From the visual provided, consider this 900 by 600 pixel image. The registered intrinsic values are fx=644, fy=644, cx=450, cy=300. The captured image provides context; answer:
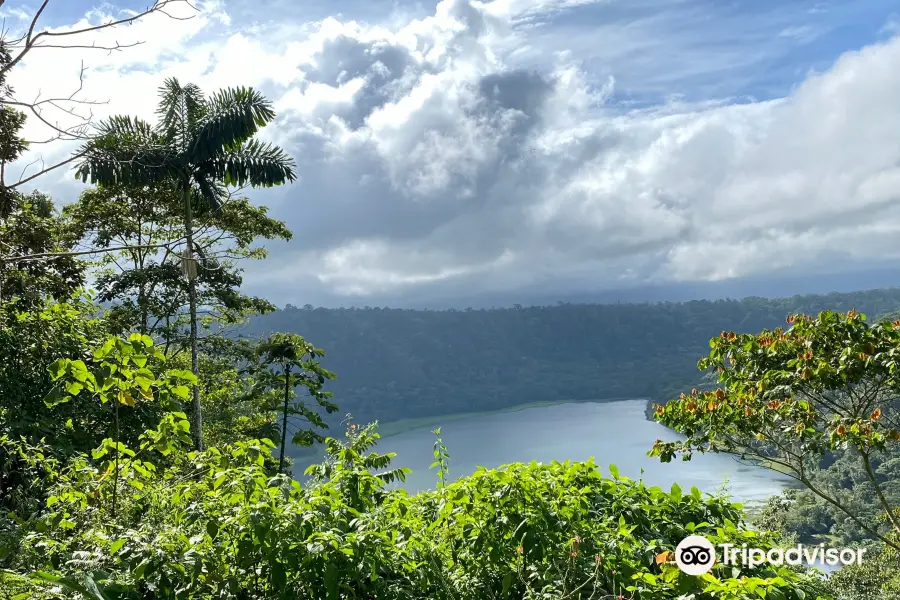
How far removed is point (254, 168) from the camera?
12.0 metres

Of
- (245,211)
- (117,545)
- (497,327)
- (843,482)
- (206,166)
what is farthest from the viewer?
(497,327)

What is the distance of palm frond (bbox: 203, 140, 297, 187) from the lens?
39.0ft

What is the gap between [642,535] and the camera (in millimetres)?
2156

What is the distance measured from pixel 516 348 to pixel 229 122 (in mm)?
141699

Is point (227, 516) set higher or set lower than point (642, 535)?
higher

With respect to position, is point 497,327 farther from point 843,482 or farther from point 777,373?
point 777,373

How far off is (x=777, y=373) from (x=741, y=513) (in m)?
3.54

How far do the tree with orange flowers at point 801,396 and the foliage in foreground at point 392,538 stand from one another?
336cm

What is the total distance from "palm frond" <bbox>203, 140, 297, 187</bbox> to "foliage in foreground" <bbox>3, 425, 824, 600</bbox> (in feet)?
33.2

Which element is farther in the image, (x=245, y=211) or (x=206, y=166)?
(x=245, y=211)

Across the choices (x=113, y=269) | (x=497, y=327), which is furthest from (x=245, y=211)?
(x=497, y=327)

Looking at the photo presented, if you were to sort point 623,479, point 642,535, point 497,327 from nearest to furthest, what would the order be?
point 642,535
point 623,479
point 497,327

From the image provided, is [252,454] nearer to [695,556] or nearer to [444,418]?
[695,556]

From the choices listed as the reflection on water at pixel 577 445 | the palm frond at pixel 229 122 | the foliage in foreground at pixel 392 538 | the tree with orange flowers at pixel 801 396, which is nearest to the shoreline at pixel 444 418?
the reflection on water at pixel 577 445
